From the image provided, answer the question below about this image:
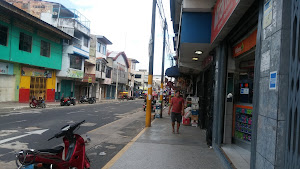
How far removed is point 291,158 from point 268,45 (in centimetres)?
146

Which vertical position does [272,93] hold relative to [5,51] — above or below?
below

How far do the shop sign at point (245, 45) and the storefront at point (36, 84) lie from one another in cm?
2347

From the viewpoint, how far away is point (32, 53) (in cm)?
2458

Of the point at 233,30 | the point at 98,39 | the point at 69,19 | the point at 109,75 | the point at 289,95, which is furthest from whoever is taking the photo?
the point at 109,75

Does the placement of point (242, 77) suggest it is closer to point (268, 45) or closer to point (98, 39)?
point (268, 45)

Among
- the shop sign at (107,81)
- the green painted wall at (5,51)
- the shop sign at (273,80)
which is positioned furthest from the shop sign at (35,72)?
the shop sign at (273,80)

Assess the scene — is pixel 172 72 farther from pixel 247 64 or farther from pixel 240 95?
pixel 247 64

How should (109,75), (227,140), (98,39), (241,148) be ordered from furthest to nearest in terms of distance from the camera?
(109,75) < (98,39) < (227,140) < (241,148)

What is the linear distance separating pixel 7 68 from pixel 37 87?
5.16 metres

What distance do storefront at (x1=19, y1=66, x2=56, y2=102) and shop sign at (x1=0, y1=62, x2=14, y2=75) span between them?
1654 mm

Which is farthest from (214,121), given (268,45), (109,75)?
(109,75)

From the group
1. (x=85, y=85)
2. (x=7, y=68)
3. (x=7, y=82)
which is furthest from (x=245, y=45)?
(x=85, y=85)

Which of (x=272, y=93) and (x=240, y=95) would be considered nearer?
(x=272, y=93)

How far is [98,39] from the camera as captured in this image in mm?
42500
